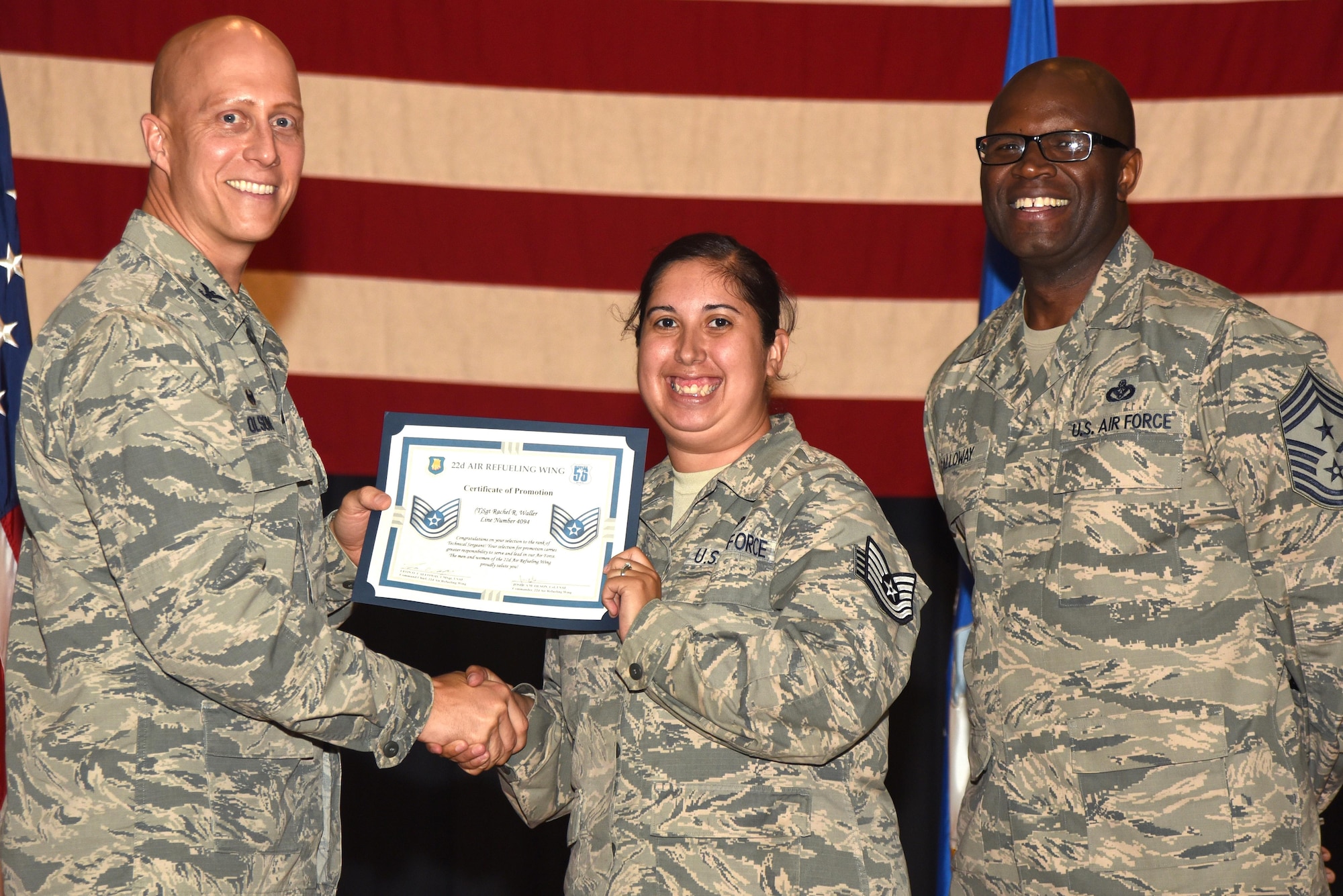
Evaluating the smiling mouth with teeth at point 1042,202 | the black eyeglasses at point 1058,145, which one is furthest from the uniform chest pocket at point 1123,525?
the black eyeglasses at point 1058,145

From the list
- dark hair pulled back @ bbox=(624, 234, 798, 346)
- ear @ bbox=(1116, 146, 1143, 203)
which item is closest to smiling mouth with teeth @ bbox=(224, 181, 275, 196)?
dark hair pulled back @ bbox=(624, 234, 798, 346)

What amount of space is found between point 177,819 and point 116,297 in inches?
33.6

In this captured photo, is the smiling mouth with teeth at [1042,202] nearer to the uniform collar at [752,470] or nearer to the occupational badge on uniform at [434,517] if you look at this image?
the uniform collar at [752,470]

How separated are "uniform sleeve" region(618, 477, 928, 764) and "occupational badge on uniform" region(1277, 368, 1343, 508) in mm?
709

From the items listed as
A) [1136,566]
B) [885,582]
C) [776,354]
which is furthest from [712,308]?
[1136,566]

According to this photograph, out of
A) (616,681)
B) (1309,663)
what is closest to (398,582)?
(616,681)

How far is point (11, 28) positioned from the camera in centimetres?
352

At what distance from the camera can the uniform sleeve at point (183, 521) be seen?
5.57 ft

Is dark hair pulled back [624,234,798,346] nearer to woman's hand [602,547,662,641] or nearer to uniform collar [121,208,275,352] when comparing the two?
woman's hand [602,547,662,641]

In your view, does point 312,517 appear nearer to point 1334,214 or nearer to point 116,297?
point 116,297

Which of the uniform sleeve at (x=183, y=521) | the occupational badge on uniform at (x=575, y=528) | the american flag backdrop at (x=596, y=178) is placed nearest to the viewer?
the uniform sleeve at (x=183, y=521)

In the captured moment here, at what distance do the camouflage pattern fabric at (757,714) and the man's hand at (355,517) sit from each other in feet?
1.86

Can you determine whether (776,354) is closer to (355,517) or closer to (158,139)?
(355,517)

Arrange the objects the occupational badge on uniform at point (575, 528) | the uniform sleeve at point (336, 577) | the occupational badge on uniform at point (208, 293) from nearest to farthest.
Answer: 1. the occupational badge on uniform at point (208, 293)
2. the occupational badge on uniform at point (575, 528)
3. the uniform sleeve at point (336, 577)
